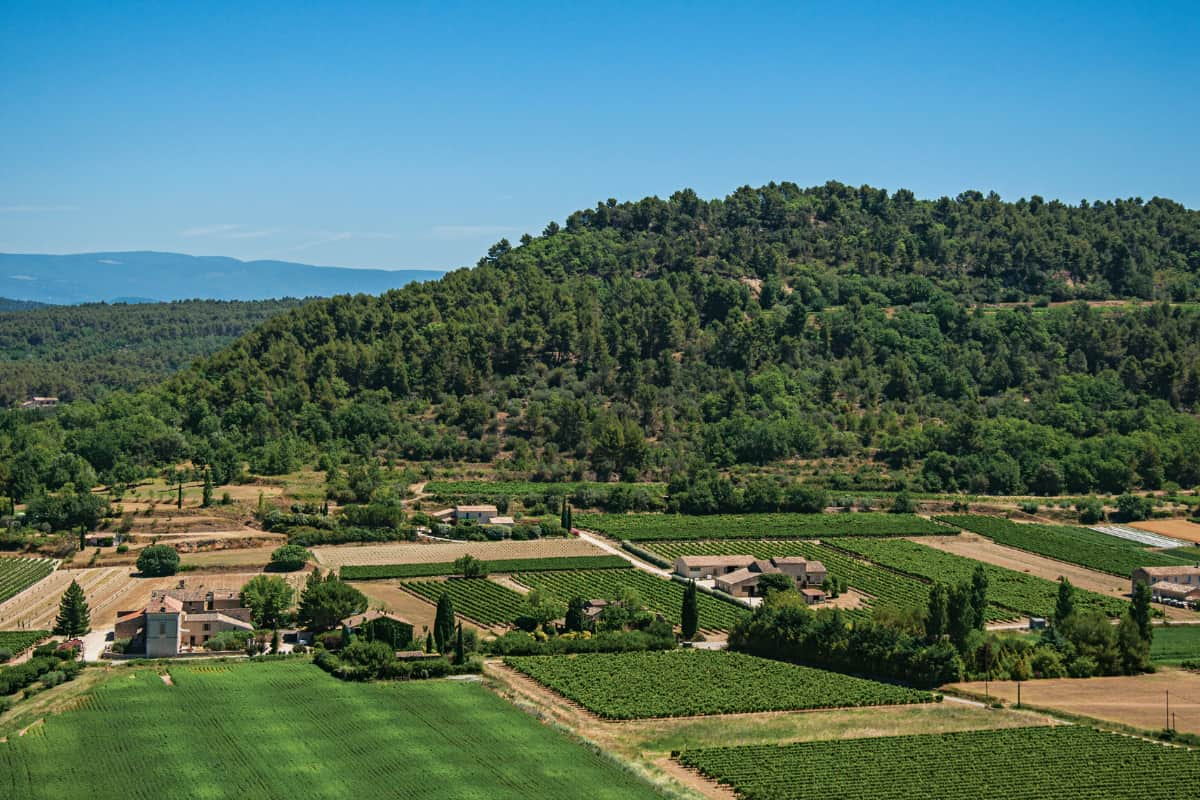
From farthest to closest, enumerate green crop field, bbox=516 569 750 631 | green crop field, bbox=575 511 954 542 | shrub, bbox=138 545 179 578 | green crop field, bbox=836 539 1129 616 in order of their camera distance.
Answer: green crop field, bbox=575 511 954 542, shrub, bbox=138 545 179 578, green crop field, bbox=836 539 1129 616, green crop field, bbox=516 569 750 631

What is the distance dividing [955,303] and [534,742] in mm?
84788

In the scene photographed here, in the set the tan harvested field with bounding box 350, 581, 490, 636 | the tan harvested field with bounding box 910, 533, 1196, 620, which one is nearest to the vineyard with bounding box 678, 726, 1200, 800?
the tan harvested field with bounding box 350, 581, 490, 636

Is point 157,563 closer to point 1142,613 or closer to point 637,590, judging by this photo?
point 637,590

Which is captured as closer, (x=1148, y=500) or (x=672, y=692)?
(x=672, y=692)

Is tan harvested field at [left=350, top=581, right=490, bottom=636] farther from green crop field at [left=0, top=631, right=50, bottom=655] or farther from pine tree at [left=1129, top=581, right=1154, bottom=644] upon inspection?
pine tree at [left=1129, top=581, right=1154, bottom=644]

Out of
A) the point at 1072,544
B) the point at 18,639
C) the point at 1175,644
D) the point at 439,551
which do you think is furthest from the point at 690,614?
the point at 1072,544

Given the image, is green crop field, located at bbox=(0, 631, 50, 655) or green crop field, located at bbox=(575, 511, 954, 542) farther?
green crop field, located at bbox=(575, 511, 954, 542)

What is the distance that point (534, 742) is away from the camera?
42.2 m

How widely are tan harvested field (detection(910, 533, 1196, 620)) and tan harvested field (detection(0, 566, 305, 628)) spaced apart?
33.1 metres

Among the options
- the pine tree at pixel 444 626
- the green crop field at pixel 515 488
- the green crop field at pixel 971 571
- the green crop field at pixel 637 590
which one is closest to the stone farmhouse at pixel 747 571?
the green crop field at pixel 637 590

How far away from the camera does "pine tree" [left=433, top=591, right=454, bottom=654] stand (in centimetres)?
5238

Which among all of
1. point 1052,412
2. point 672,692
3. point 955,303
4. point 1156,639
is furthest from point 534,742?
point 955,303

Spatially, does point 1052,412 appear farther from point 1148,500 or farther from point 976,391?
point 1148,500

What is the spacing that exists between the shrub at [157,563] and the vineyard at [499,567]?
7.81m
